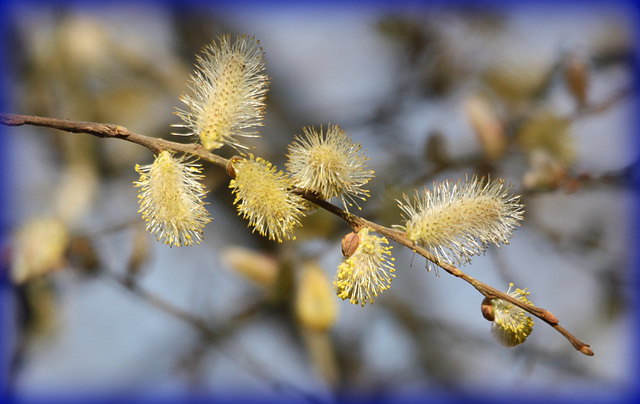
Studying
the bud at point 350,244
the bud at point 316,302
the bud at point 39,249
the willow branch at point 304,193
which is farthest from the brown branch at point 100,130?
the bud at point 39,249

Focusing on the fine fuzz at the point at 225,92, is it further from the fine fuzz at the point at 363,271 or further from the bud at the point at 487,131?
the bud at the point at 487,131

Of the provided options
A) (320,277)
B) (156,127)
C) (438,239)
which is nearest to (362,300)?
(438,239)

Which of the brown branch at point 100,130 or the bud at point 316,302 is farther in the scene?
the bud at point 316,302

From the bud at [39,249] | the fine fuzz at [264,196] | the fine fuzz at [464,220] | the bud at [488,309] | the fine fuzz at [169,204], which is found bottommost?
the bud at [39,249]

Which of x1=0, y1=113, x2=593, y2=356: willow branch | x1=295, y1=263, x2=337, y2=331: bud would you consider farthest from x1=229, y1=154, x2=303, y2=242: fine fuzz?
x1=295, y1=263, x2=337, y2=331: bud

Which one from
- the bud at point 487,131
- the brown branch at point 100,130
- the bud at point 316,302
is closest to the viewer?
the brown branch at point 100,130

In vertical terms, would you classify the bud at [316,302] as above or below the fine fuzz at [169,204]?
above

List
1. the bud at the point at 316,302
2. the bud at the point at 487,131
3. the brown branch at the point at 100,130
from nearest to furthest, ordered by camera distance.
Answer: the brown branch at the point at 100,130 < the bud at the point at 316,302 < the bud at the point at 487,131

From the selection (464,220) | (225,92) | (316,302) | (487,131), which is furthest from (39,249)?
(487,131)
